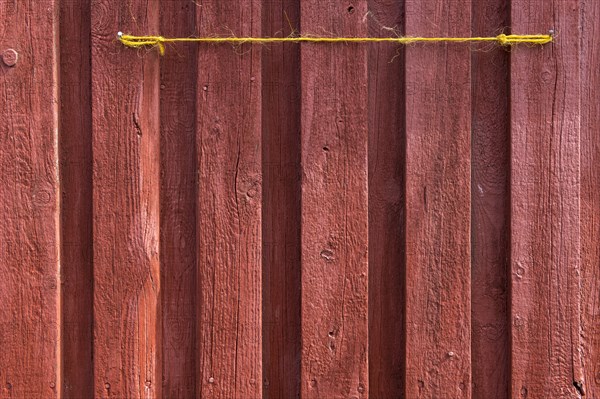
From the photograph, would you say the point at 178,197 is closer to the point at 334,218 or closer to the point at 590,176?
the point at 334,218

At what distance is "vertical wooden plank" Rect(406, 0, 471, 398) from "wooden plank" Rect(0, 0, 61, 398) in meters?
1.11

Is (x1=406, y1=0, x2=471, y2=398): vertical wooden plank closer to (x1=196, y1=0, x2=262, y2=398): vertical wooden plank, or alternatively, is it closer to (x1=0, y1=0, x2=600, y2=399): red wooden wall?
(x1=0, y1=0, x2=600, y2=399): red wooden wall

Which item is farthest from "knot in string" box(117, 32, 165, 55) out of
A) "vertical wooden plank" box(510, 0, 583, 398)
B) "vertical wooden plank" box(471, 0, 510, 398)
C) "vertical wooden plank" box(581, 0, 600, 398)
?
"vertical wooden plank" box(581, 0, 600, 398)

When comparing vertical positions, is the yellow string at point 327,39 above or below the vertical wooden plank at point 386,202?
above

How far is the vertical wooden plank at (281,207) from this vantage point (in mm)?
1780

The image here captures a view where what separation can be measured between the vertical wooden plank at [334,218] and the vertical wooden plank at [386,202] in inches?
2.0

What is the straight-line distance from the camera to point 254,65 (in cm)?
176

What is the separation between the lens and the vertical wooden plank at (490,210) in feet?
5.84

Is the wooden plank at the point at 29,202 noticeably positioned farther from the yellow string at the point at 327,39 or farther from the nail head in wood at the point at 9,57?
the yellow string at the point at 327,39

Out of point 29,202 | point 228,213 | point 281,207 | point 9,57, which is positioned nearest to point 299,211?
point 281,207

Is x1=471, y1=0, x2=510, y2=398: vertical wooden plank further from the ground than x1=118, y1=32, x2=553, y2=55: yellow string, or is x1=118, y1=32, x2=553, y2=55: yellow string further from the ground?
x1=118, y1=32, x2=553, y2=55: yellow string

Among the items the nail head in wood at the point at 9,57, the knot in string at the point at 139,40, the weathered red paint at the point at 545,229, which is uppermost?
the knot in string at the point at 139,40

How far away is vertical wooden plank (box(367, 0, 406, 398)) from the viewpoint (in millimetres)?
1782

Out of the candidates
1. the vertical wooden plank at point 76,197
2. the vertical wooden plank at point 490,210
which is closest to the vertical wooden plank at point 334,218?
the vertical wooden plank at point 490,210
